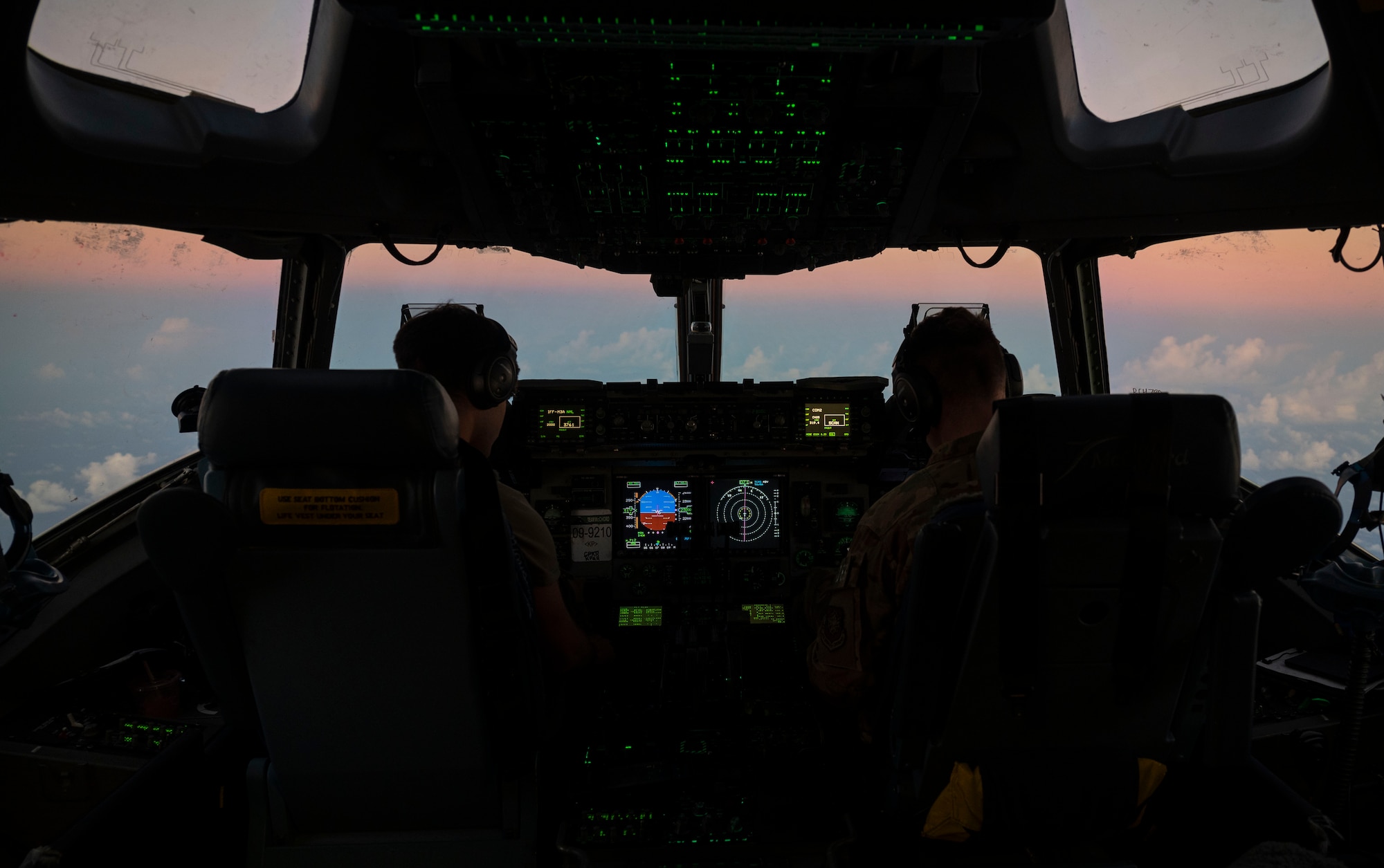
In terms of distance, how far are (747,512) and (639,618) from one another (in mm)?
527

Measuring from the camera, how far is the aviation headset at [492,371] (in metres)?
1.52

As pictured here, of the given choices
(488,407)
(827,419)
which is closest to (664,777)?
(488,407)

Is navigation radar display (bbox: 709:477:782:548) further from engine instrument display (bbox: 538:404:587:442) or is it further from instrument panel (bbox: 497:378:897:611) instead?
engine instrument display (bbox: 538:404:587:442)

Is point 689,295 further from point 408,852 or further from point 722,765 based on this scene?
point 408,852

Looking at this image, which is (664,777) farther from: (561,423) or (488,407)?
(561,423)

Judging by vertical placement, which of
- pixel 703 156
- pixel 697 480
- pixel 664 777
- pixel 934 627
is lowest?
pixel 664 777

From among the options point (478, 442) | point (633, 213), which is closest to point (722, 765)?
point (478, 442)

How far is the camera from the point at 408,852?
1.31m

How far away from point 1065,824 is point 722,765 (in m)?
0.73

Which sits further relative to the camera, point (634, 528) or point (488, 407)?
point (634, 528)

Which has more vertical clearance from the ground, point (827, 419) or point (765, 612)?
point (827, 419)

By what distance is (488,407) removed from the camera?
1.54m

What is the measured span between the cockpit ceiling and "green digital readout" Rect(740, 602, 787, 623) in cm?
118

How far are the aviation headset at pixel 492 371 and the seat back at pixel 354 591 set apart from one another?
1.23ft
